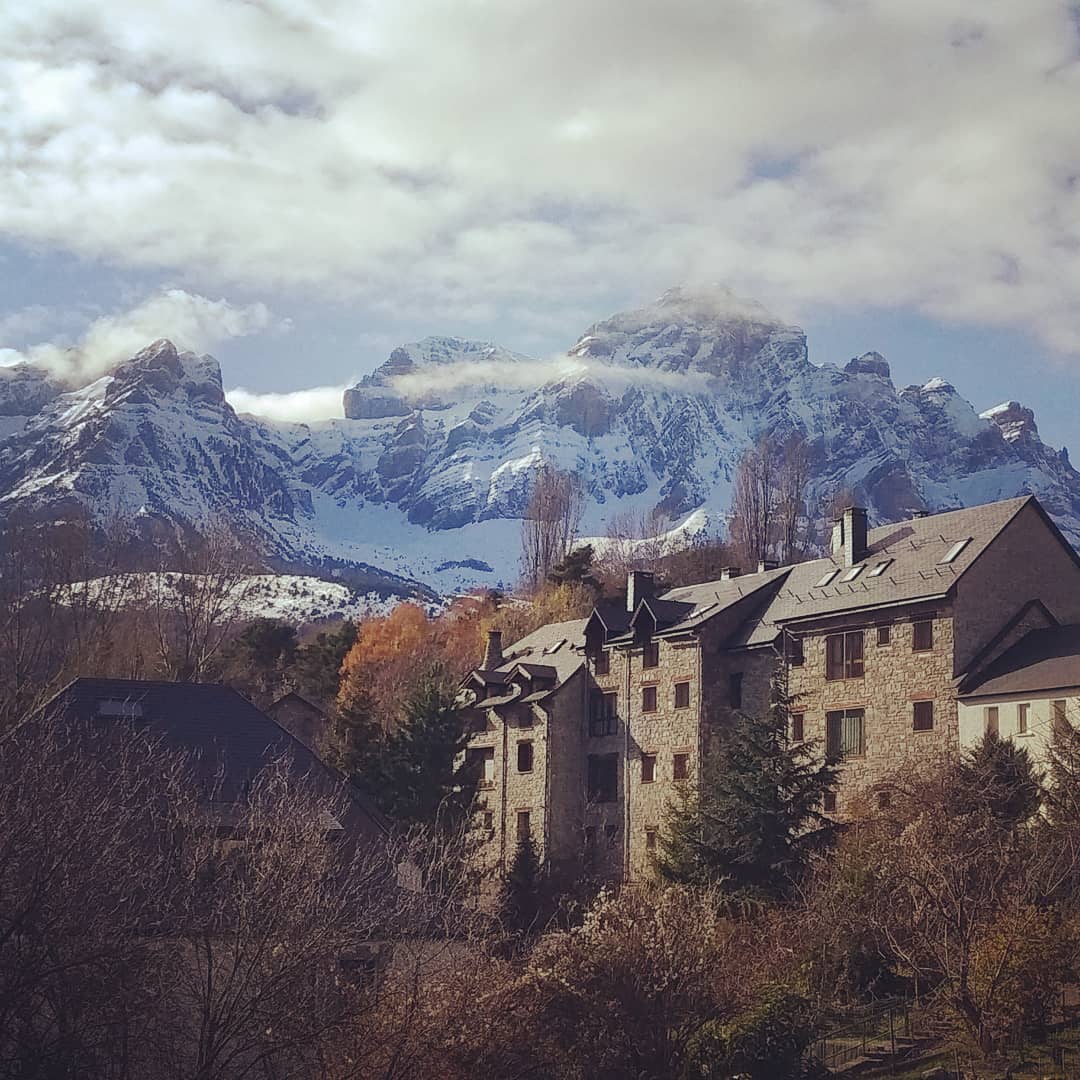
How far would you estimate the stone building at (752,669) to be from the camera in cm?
5009

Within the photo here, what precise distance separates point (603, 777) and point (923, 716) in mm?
15313

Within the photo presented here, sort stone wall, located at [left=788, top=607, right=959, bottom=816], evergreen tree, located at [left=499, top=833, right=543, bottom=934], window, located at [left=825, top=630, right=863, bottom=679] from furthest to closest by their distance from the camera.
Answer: window, located at [left=825, top=630, right=863, bottom=679] → stone wall, located at [left=788, top=607, right=959, bottom=816] → evergreen tree, located at [left=499, top=833, right=543, bottom=934]

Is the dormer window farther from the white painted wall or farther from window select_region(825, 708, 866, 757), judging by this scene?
the white painted wall

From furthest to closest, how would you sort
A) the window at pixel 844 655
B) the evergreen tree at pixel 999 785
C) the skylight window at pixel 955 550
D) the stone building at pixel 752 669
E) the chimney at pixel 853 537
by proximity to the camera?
the chimney at pixel 853 537 < the window at pixel 844 655 < the skylight window at pixel 955 550 < the stone building at pixel 752 669 < the evergreen tree at pixel 999 785

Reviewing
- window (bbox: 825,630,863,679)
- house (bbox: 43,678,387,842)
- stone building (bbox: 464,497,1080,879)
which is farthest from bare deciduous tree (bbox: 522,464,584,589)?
house (bbox: 43,678,387,842)

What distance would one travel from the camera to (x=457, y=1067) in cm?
2584

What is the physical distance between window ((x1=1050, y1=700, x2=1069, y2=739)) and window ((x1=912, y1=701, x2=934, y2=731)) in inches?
195

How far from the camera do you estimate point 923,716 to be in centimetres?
4956

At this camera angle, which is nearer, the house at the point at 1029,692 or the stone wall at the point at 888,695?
the house at the point at 1029,692

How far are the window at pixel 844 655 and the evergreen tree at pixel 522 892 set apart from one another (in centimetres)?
1132

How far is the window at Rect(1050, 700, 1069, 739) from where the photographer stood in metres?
40.1

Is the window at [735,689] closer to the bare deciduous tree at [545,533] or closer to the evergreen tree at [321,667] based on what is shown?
the evergreen tree at [321,667]

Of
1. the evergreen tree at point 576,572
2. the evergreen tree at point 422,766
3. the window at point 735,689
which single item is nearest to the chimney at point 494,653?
the evergreen tree at point 422,766

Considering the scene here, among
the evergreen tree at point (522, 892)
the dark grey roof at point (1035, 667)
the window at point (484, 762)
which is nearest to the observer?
the dark grey roof at point (1035, 667)
